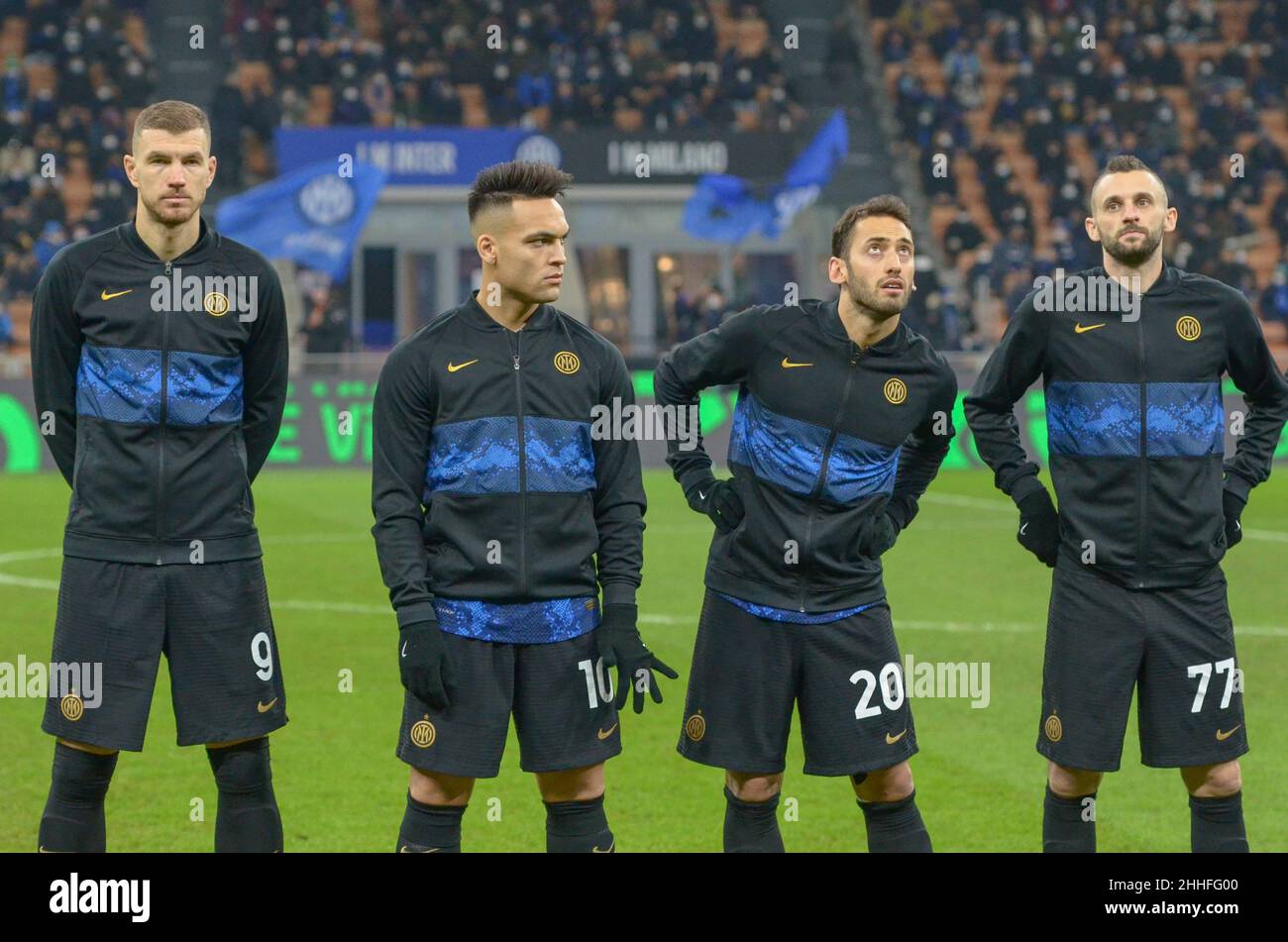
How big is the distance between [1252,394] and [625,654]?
222cm

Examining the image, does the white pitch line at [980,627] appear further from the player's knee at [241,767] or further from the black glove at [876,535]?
the player's knee at [241,767]

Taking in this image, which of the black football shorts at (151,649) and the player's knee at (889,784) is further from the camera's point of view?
the player's knee at (889,784)

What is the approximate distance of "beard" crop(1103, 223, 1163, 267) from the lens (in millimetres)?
5266

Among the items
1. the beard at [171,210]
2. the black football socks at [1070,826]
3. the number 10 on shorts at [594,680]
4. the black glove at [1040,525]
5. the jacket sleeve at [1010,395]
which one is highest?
the beard at [171,210]

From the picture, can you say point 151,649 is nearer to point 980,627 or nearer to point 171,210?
point 171,210

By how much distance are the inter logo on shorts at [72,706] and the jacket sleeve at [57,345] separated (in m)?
0.63

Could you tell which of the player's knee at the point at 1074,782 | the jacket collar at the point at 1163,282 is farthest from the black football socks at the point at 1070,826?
the jacket collar at the point at 1163,282

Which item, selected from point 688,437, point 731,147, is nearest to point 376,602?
point 688,437

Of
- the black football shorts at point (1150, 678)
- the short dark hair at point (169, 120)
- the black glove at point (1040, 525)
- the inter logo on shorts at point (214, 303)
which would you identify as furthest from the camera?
the black glove at point (1040, 525)

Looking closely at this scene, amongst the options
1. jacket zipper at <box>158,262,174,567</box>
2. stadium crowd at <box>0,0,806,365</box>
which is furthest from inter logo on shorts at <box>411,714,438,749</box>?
stadium crowd at <box>0,0,806,365</box>

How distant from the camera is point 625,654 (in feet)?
15.7

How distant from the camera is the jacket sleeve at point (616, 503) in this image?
16.1ft

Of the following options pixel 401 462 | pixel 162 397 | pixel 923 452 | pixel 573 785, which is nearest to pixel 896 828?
pixel 573 785

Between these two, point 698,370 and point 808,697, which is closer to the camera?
point 808,697
